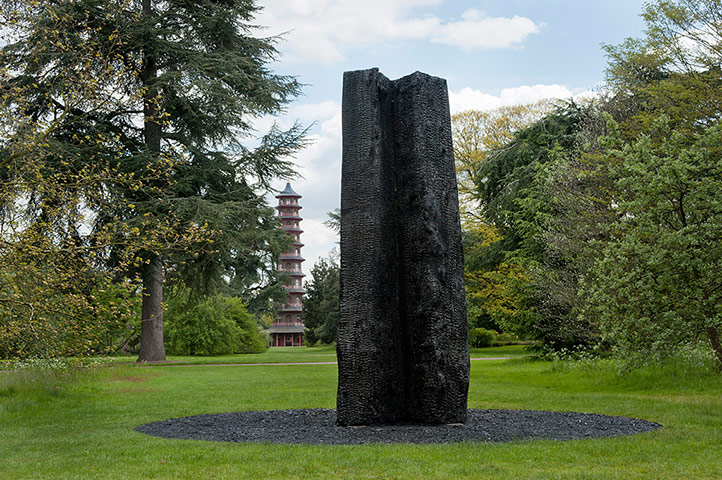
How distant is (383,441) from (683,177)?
506 cm

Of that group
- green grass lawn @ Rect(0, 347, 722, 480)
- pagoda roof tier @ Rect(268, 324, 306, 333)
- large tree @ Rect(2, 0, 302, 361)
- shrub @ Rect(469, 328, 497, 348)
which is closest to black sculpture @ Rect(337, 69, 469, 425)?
green grass lawn @ Rect(0, 347, 722, 480)

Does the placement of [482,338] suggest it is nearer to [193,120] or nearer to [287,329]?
[193,120]

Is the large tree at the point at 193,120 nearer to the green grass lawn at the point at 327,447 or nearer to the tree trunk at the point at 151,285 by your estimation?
the tree trunk at the point at 151,285

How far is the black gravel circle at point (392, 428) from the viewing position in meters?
6.55

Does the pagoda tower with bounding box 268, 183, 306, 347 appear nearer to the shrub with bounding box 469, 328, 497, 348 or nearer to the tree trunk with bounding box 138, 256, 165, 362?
the shrub with bounding box 469, 328, 497, 348

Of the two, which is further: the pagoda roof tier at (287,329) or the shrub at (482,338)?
the pagoda roof tier at (287,329)

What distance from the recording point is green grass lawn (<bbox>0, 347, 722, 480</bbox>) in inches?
202

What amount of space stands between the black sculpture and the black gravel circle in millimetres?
397

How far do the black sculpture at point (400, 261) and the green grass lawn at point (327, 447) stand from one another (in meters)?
1.33

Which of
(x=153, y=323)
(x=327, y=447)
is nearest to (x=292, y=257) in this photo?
(x=153, y=323)

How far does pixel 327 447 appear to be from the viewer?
6070mm

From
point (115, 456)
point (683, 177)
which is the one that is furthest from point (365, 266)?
point (683, 177)

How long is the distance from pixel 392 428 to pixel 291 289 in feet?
182

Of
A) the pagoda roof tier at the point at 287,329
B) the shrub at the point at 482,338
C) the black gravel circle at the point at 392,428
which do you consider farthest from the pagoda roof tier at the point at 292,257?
the black gravel circle at the point at 392,428
